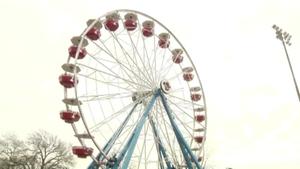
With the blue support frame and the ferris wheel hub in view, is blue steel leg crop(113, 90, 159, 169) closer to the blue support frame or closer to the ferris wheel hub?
the blue support frame

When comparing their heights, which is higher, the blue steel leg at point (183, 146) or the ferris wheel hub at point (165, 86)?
the ferris wheel hub at point (165, 86)

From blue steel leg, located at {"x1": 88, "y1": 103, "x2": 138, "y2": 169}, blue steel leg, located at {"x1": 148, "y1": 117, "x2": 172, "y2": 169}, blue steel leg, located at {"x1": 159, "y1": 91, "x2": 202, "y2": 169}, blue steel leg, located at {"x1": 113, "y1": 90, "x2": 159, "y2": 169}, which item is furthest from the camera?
blue steel leg, located at {"x1": 148, "y1": 117, "x2": 172, "y2": 169}

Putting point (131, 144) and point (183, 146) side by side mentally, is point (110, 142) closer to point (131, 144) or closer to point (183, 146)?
point (131, 144)

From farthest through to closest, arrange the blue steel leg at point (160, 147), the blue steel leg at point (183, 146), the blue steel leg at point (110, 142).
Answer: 1. the blue steel leg at point (160, 147)
2. the blue steel leg at point (183, 146)
3. the blue steel leg at point (110, 142)

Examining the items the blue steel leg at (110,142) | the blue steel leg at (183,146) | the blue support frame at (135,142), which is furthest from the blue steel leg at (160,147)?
the blue steel leg at (110,142)

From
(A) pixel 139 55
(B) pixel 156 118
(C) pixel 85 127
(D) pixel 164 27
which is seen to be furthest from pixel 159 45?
(C) pixel 85 127

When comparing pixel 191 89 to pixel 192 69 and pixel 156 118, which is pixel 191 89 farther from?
pixel 156 118

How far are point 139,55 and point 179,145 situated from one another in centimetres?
596

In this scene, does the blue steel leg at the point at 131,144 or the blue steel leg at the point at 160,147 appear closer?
the blue steel leg at the point at 131,144

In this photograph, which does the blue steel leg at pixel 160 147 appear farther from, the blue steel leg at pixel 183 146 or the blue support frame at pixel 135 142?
the blue steel leg at pixel 183 146

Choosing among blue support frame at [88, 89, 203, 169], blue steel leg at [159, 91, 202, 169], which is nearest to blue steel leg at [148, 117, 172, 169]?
blue support frame at [88, 89, 203, 169]

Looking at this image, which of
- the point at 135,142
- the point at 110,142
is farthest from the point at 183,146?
the point at 110,142

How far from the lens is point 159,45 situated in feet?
78.7

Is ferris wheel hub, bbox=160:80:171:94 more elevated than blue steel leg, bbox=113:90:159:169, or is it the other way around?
ferris wheel hub, bbox=160:80:171:94
